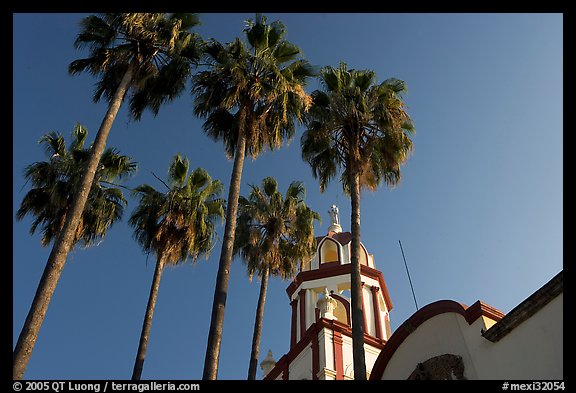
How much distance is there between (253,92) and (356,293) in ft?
23.8

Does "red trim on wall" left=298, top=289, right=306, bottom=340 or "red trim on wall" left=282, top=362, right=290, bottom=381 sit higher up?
"red trim on wall" left=298, top=289, right=306, bottom=340

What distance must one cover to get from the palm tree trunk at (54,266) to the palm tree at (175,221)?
6.51 m

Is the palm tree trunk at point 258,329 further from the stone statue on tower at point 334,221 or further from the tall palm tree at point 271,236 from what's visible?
the stone statue on tower at point 334,221

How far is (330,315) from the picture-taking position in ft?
82.7

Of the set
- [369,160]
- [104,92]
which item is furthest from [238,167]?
[104,92]

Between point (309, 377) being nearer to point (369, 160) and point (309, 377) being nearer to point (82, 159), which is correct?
point (369, 160)

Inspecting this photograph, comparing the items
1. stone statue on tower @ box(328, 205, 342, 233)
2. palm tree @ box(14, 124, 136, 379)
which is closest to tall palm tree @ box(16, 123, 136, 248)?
palm tree @ box(14, 124, 136, 379)

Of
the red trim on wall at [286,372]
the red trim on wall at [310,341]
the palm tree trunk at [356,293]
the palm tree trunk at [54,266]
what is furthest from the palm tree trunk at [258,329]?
the palm tree trunk at [54,266]

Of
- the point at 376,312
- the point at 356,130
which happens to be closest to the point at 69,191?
the point at 356,130

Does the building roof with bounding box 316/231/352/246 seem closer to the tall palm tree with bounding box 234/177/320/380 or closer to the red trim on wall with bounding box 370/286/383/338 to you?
the red trim on wall with bounding box 370/286/383/338

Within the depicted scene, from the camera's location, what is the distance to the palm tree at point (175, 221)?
21.7 meters

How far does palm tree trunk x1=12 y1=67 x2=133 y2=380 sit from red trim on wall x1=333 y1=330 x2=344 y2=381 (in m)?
13.9

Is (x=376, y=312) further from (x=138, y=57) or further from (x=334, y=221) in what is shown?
(x=138, y=57)

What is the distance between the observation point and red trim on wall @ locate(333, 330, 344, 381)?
75.4ft
